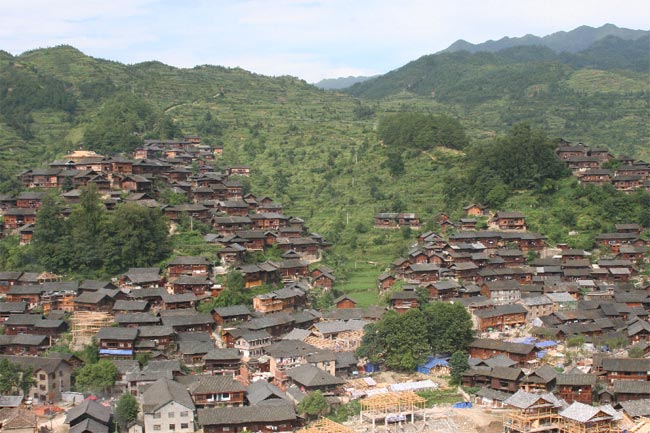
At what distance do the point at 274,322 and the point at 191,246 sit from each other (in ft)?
31.4

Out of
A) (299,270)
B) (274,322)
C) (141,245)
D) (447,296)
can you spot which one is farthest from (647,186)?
(141,245)

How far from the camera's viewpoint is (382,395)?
30000mm

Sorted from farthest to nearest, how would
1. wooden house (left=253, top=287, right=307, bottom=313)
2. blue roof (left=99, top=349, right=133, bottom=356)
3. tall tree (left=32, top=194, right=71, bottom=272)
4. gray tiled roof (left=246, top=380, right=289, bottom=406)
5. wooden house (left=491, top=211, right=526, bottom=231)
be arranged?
wooden house (left=491, top=211, right=526, bottom=231) < tall tree (left=32, top=194, right=71, bottom=272) < wooden house (left=253, top=287, right=307, bottom=313) < blue roof (left=99, top=349, right=133, bottom=356) < gray tiled roof (left=246, top=380, right=289, bottom=406)

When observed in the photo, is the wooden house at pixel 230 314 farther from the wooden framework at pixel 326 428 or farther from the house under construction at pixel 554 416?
the house under construction at pixel 554 416

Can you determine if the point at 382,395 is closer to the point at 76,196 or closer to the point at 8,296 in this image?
the point at 8,296

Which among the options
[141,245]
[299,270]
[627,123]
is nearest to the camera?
[141,245]

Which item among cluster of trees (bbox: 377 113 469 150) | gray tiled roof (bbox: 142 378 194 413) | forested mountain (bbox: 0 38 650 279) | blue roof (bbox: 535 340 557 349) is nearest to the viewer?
gray tiled roof (bbox: 142 378 194 413)

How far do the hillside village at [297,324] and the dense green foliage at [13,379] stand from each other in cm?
26

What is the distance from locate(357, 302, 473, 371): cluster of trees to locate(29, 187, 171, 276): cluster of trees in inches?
595

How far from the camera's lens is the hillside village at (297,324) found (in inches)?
1129

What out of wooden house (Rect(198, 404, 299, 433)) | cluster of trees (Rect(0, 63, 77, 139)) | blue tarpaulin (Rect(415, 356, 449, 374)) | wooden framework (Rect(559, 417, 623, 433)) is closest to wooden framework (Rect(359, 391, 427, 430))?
wooden house (Rect(198, 404, 299, 433))

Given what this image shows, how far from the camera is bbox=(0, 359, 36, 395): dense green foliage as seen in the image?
30.0 m

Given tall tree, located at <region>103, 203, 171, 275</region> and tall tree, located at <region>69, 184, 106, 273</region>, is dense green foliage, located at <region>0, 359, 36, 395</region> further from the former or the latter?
tall tree, located at <region>103, 203, 171, 275</region>

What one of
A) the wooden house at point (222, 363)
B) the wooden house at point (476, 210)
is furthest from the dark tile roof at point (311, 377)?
the wooden house at point (476, 210)
